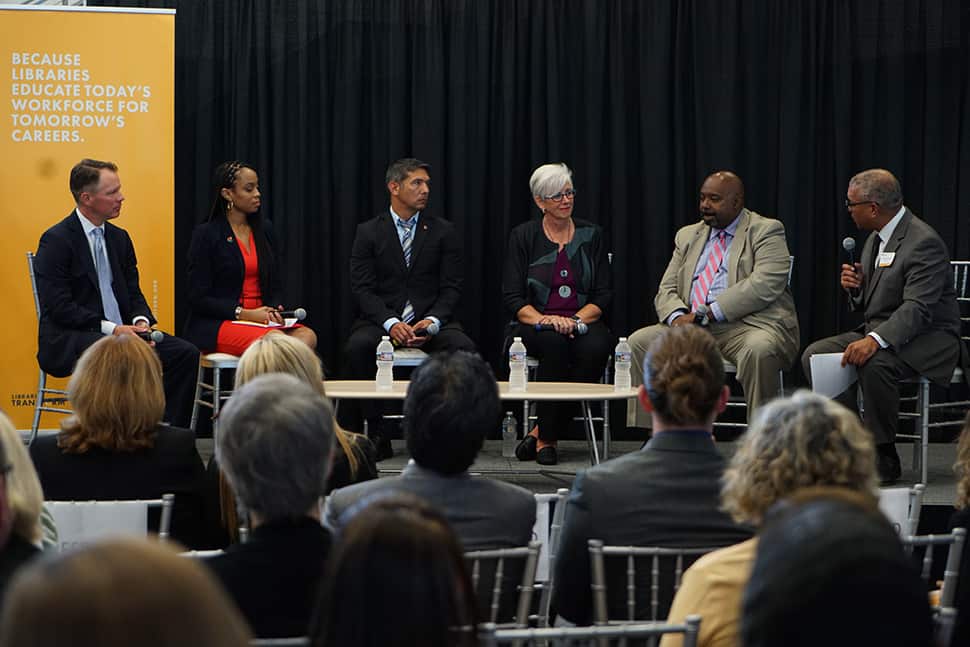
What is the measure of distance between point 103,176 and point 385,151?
154cm

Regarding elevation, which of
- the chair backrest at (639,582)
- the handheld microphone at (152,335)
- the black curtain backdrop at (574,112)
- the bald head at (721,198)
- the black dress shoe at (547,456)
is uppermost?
the black curtain backdrop at (574,112)

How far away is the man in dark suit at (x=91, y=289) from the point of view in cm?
535

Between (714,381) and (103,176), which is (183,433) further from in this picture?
(103,176)

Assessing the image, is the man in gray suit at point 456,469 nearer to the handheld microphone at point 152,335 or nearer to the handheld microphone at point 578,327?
the handheld microphone at point 152,335

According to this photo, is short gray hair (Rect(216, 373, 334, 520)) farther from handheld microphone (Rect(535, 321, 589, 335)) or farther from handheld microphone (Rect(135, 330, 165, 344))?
handheld microphone (Rect(535, 321, 589, 335))

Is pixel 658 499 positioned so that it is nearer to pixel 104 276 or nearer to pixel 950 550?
pixel 950 550

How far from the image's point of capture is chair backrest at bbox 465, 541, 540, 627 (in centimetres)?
214

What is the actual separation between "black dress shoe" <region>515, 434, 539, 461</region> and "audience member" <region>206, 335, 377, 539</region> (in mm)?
2893

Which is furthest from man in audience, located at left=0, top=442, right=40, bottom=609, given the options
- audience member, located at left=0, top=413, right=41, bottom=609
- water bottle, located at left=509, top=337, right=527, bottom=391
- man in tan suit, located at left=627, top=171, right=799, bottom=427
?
man in tan suit, located at left=627, top=171, right=799, bottom=427

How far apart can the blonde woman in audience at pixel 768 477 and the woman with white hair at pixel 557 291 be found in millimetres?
3846

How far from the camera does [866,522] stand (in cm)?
113

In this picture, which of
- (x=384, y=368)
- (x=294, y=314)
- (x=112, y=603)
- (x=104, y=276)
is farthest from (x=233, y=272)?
(x=112, y=603)

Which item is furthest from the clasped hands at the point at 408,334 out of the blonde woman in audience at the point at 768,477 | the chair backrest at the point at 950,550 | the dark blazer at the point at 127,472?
the blonde woman in audience at the point at 768,477

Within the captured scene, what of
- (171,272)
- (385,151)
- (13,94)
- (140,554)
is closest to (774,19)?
(385,151)
